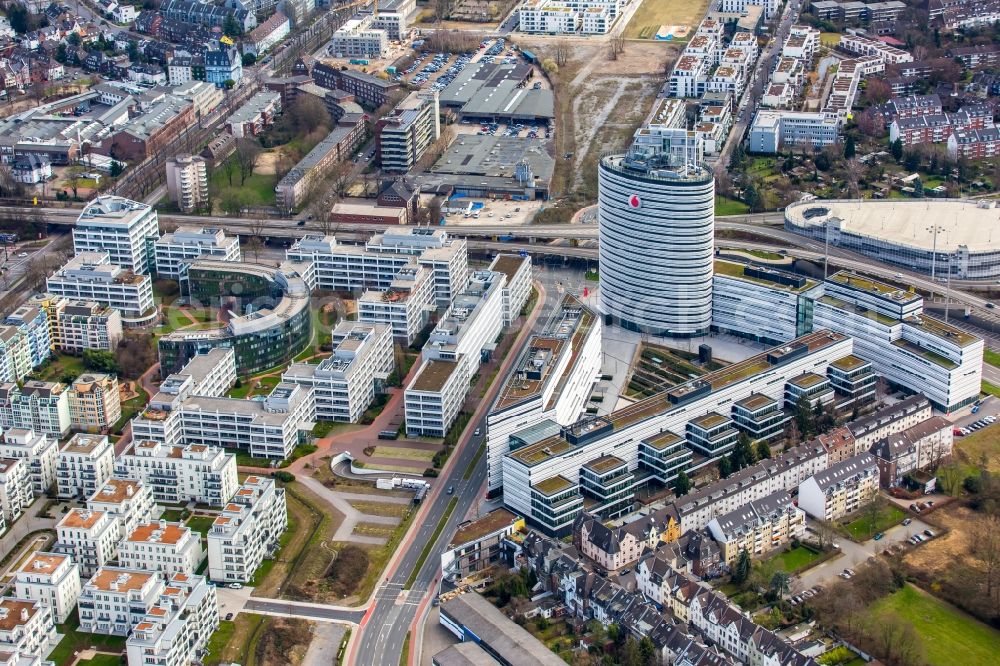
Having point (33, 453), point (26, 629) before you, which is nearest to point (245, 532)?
point (26, 629)

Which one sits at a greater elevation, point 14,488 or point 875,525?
point 14,488

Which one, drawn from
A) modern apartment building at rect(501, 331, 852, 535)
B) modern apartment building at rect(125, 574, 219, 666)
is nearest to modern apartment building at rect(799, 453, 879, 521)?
modern apartment building at rect(501, 331, 852, 535)

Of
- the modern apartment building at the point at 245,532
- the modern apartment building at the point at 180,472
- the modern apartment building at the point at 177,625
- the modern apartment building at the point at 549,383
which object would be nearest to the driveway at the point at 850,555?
the modern apartment building at the point at 549,383

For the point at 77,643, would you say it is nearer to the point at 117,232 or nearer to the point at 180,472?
the point at 180,472

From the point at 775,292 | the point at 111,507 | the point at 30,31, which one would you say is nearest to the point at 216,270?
the point at 111,507

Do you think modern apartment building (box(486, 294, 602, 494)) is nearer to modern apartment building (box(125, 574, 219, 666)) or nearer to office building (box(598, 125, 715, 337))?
office building (box(598, 125, 715, 337))

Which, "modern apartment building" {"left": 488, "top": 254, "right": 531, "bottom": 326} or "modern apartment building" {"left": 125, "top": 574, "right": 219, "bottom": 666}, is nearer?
"modern apartment building" {"left": 125, "top": 574, "right": 219, "bottom": 666}

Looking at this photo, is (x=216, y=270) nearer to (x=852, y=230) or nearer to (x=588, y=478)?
(x=588, y=478)
